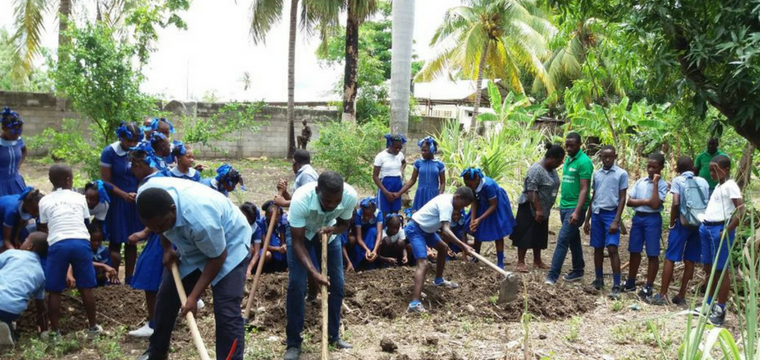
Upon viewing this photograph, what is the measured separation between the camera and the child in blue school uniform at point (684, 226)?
632cm

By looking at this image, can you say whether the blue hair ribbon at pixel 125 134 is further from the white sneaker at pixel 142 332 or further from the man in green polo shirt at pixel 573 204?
the man in green polo shirt at pixel 573 204

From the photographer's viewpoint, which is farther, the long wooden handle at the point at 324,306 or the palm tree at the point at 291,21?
the palm tree at the point at 291,21

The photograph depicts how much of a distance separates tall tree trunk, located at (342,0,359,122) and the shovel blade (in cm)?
858

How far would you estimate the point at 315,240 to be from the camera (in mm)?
4992

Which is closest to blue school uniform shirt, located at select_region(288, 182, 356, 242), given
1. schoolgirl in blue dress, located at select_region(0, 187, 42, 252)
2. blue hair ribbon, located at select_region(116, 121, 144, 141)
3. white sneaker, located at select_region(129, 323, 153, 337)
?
white sneaker, located at select_region(129, 323, 153, 337)

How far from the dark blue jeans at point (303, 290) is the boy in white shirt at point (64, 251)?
1.62 meters

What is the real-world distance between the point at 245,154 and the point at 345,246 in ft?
35.5

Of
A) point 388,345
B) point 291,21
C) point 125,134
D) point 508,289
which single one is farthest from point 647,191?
point 291,21

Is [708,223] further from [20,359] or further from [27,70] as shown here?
[27,70]

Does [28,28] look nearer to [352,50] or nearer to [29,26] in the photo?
[29,26]

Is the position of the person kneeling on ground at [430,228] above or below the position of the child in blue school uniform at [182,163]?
below

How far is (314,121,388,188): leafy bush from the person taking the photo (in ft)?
33.8

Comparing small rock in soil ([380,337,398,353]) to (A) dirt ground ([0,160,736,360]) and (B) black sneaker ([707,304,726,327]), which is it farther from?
(B) black sneaker ([707,304,726,327])

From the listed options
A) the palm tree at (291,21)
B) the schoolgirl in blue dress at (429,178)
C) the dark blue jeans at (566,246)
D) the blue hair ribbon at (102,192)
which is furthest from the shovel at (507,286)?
the palm tree at (291,21)
